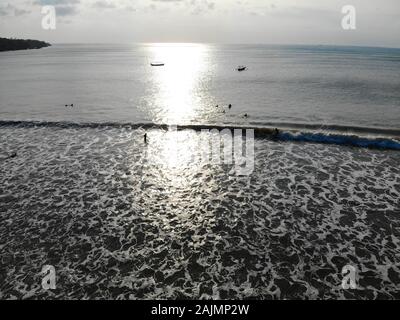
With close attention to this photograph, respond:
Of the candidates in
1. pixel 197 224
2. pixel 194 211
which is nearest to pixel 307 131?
pixel 194 211

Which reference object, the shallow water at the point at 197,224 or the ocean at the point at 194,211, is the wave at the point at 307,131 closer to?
the ocean at the point at 194,211

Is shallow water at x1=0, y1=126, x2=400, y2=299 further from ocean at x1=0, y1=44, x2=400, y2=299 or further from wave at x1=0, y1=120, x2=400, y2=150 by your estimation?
wave at x1=0, y1=120, x2=400, y2=150

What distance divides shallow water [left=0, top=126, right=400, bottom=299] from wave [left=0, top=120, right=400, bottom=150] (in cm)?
240

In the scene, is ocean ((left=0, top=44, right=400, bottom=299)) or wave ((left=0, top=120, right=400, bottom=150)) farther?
wave ((left=0, top=120, right=400, bottom=150))

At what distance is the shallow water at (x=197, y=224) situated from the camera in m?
13.5

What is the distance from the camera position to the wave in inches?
1219

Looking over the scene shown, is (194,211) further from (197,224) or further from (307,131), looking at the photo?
(307,131)

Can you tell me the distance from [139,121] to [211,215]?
25323 millimetres

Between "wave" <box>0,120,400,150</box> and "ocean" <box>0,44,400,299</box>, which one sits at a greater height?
"wave" <box>0,120,400,150</box>

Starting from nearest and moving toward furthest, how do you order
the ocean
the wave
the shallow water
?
the shallow water
the ocean
the wave

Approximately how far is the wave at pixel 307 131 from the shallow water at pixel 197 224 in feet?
7.87

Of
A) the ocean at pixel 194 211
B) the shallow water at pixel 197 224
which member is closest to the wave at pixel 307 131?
the ocean at pixel 194 211

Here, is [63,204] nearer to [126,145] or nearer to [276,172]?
[126,145]

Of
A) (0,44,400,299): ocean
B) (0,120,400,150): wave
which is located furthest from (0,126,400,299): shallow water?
(0,120,400,150): wave
